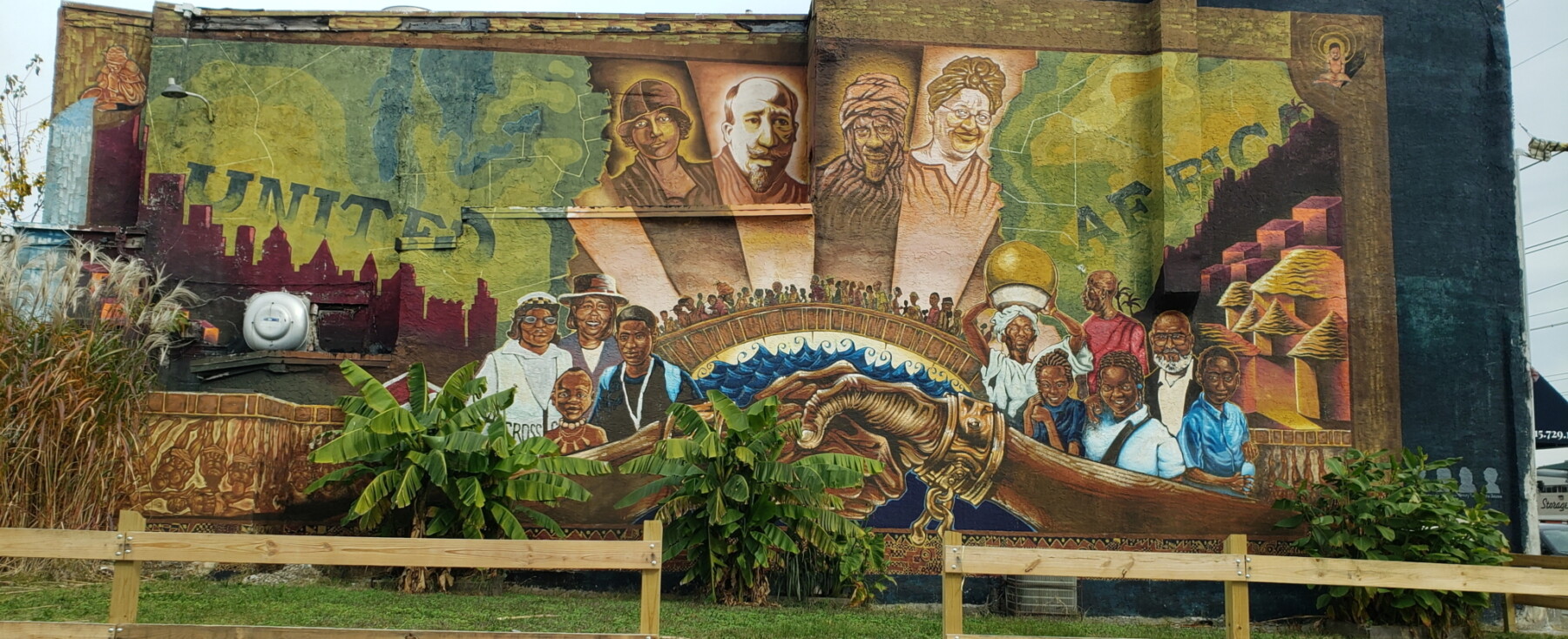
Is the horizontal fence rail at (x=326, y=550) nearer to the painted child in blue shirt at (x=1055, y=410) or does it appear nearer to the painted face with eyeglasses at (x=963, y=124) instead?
the painted child in blue shirt at (x=1055, y=410)

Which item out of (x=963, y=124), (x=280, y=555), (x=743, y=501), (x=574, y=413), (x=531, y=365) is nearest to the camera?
(x=280, y=555)

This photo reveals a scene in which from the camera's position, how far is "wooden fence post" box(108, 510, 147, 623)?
306 inches

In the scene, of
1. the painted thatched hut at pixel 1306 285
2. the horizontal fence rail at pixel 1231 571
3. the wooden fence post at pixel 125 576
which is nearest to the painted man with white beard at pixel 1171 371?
the painted thatched hut at pixel 1306 285

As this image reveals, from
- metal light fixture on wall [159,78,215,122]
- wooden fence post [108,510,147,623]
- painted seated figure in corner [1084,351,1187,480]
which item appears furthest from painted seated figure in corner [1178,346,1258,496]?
metal light fixture on wall [159,78,215,122]

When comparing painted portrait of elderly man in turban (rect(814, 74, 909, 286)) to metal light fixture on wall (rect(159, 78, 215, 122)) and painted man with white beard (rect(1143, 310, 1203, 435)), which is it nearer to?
painted man with white beard (rect(1143, 310, 1203, 435))

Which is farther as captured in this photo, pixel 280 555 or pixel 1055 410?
pixel 1055 410

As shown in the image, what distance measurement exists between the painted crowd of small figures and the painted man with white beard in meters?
2.12

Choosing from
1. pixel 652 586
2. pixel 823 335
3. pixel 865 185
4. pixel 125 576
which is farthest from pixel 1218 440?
pixel 125 576

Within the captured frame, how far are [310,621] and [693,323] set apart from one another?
5235 mm

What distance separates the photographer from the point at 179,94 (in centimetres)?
1458

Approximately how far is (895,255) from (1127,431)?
3086 millimetres

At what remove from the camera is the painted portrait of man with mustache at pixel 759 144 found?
14727 millimetres

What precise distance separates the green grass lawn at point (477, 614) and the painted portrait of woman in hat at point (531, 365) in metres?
1.89

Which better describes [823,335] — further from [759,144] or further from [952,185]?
[759,144]
